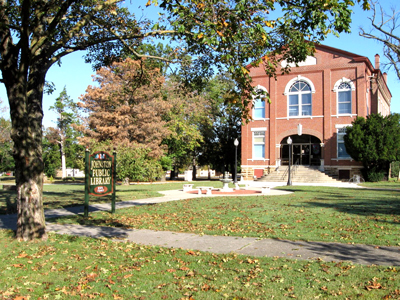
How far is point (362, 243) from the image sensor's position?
775cm

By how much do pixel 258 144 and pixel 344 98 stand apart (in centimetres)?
963

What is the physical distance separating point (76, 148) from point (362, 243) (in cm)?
6028

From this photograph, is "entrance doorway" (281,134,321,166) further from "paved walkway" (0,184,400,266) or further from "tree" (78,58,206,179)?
"paved walkway" (0,184,400,266)

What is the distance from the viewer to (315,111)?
1455 inches

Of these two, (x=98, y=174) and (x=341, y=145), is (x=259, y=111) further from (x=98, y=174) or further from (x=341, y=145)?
(x=98, y=174)

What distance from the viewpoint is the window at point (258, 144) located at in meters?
39.4

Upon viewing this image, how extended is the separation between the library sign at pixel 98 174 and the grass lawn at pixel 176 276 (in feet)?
15.5

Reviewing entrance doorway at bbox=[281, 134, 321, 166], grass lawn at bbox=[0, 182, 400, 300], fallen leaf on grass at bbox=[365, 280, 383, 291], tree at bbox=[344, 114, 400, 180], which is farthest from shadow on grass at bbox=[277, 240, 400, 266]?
entrance doorway at bbox=[281, 134, 321, 166]

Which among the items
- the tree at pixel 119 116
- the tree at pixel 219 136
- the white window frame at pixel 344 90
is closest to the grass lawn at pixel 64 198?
the tree at pixel 119 116

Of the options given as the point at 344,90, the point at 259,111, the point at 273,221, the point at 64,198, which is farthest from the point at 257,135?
the point at 273,221

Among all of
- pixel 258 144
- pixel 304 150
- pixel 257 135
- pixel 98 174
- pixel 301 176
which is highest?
pixel 257 135

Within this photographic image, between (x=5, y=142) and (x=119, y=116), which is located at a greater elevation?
(x=119, y=116)

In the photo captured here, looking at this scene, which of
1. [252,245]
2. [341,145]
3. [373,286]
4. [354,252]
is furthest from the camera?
[341,145]

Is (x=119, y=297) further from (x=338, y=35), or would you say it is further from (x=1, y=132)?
(x=1, y=132)
